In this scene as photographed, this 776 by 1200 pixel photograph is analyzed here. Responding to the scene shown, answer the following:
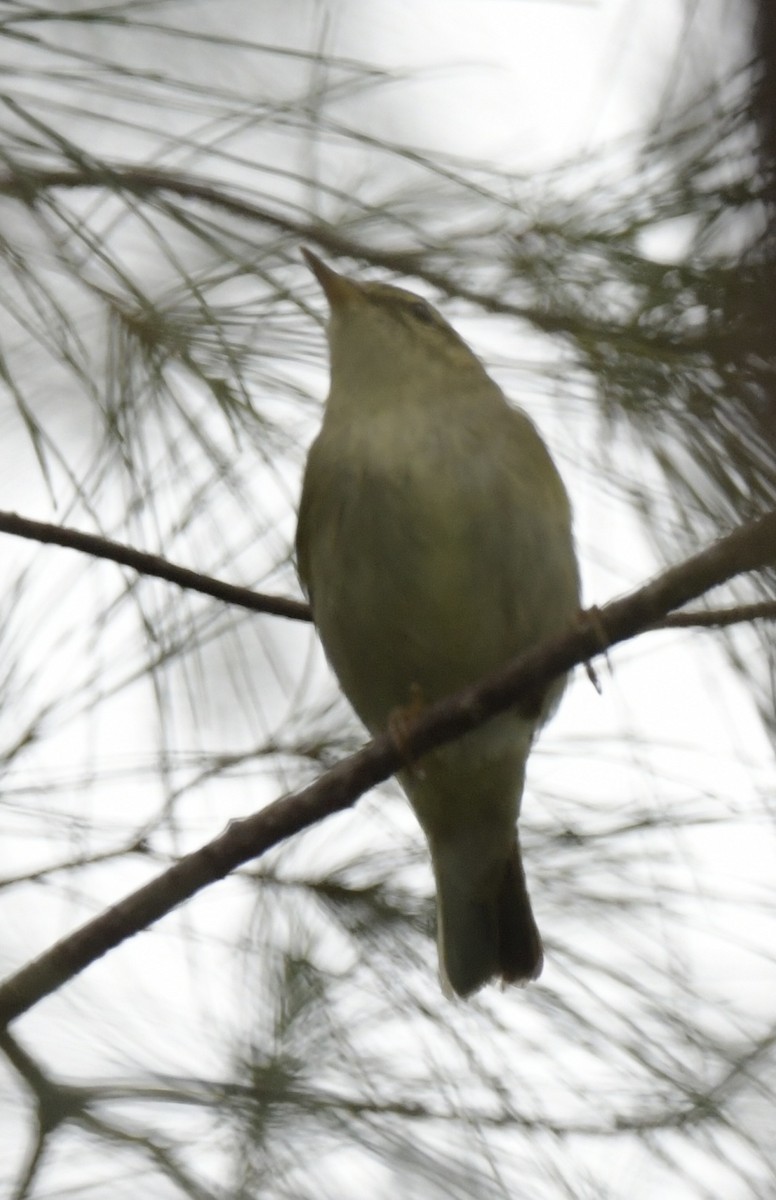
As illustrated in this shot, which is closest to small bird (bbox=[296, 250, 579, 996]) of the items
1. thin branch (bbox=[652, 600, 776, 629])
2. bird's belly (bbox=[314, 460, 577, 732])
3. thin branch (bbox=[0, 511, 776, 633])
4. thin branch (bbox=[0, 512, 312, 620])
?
bird's belly (bbox=[314, 460, 577, 732])

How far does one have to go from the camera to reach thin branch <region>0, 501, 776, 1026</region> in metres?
1.81

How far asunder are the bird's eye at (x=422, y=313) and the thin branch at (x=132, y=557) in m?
0.76

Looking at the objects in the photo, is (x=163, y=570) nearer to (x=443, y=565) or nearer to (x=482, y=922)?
(x=443, y=565)

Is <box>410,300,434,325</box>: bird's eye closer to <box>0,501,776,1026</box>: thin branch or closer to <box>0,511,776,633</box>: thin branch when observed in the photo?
<box>0,511,776,633</box>: thin branch

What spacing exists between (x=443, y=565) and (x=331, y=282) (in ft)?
1.57

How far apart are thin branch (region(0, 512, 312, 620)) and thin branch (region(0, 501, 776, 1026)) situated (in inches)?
12.8

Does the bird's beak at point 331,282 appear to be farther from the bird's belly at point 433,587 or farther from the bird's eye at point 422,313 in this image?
the bird's belly at point 433,587

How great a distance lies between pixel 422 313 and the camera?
2.91 m

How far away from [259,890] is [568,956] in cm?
52

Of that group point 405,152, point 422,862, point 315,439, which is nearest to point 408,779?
point 422,862

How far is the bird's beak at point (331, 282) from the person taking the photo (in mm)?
2182

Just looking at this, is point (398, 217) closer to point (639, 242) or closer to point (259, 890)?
point (639, 242)

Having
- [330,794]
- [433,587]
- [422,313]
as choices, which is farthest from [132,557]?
[422,313]

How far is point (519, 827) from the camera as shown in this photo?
9.11ft
